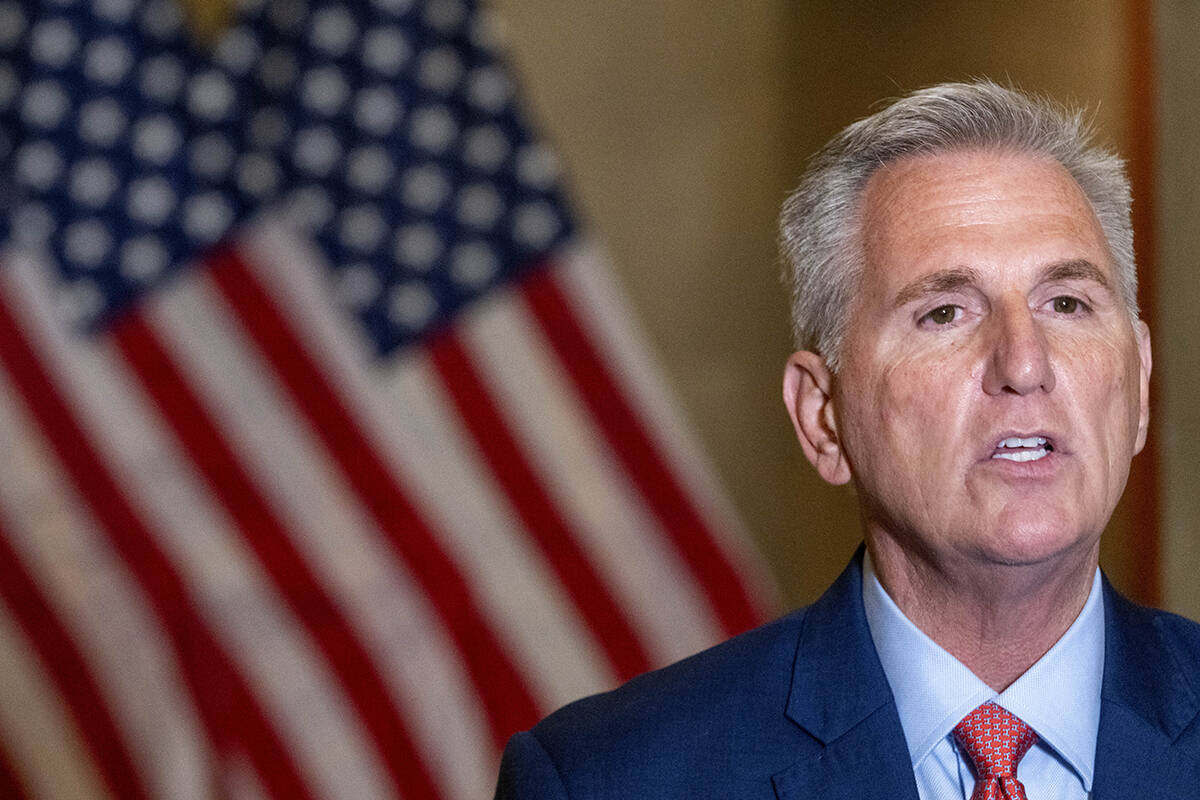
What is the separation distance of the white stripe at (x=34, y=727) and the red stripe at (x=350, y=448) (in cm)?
87

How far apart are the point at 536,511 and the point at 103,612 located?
3.56 ft

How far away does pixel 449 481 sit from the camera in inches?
147

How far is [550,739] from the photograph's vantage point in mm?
1736

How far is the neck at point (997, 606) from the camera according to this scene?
1548mm

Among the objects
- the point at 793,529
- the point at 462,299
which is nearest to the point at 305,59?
the point at 462,299

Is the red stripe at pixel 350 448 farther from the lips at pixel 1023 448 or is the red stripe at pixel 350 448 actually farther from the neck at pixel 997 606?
the lips at pixel 1023 448

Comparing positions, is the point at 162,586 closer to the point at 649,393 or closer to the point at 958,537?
the point at 649,393

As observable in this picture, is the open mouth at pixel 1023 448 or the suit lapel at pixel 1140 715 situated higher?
the open mouth at pixel 1023 448

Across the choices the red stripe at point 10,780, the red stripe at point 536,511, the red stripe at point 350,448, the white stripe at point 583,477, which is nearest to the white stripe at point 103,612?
the red stripe at point 10,780

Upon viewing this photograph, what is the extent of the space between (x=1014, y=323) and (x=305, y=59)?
269 centimetres

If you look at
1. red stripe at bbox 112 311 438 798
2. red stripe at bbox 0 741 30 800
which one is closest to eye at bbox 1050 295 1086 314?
red stripe at bbox 112 311 438 798

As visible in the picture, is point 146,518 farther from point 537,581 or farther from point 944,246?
point 944,246

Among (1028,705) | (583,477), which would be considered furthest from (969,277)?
(583,477)

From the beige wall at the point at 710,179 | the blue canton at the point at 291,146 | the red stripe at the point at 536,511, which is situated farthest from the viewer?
the beige wall at the point at 710,179
